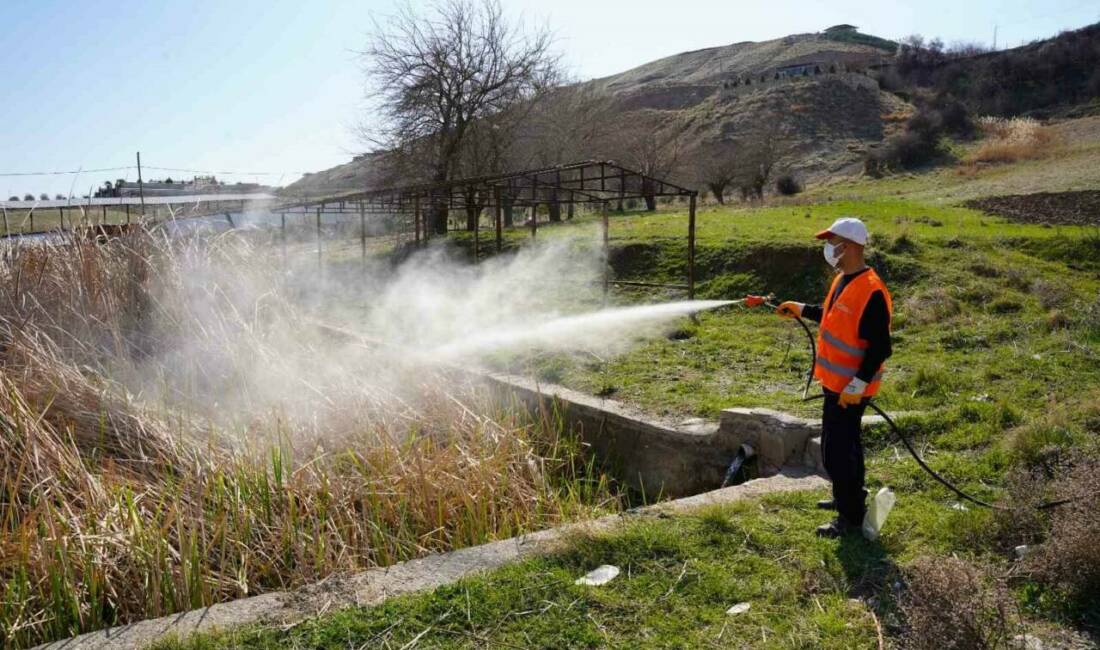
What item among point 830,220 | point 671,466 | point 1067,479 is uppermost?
point 830,220

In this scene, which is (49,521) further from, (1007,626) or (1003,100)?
(1003,100)

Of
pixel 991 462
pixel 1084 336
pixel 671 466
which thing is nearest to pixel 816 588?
pixel 991 462

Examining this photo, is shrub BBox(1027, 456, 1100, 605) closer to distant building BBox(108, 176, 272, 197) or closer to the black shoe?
the black shoe

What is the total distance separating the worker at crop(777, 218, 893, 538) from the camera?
4512mm

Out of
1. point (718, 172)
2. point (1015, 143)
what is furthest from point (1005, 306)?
point (1015, 143)

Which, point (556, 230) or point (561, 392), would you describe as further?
point (556, 230)

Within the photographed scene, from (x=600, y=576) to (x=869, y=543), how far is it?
5.07 feet

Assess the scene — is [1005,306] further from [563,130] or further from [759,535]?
[563,130]

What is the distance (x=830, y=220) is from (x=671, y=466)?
12084 millimetres

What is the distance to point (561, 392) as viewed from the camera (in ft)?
27.4

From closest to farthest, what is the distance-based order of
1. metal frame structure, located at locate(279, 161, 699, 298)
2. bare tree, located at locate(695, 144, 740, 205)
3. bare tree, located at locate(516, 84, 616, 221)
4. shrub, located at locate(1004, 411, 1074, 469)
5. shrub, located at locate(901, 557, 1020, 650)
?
shrub, located at locate(901, 557, 1020, 650) < shrub, located at locate(1004, 411, 1074, 469) < metal frame structure, located at locate(279, 161, 699, 298) < bare tree, located at locate(516, 84, 616, 221) < bare tree, located at locate(695, 144, 740, 205)

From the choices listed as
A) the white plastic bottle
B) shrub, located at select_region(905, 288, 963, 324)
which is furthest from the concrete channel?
shrub, located at select_region(905, 288, 963, 324)

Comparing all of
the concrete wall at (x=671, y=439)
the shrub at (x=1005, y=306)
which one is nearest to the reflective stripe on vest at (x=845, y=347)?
the concrete wall at (x=671, y=439)

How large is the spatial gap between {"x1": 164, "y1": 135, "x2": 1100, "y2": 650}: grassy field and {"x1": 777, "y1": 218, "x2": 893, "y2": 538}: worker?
295mm
